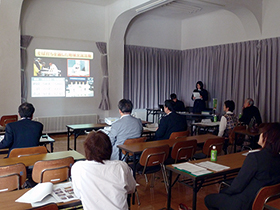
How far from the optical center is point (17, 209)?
5.67 ft

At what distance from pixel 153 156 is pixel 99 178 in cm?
160

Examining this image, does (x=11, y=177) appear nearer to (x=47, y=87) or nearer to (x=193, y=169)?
(x=193, y=169)

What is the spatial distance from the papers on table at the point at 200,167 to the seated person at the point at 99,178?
87 cm

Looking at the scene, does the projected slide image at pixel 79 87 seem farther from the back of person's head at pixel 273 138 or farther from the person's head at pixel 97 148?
the back of person's head at pixel 273 138

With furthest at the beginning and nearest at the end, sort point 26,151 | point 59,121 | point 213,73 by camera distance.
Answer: point 213,73 < point 59,121 < point 26,151

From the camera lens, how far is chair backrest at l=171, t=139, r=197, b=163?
3584mm

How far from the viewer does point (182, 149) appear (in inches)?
143

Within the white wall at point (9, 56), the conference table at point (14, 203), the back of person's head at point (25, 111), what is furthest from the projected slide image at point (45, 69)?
the conference table at point (14, 203)

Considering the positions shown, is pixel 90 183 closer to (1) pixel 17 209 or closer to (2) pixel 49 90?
(1) pixel 17 209

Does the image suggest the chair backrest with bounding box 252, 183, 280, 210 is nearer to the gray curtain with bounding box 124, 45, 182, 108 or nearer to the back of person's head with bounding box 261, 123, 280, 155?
the back of person's head with bounding box 261, 123, 280, 155

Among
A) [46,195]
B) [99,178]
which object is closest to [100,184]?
[99,178]

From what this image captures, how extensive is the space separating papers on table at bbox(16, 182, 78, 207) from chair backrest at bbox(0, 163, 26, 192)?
46 centimetres

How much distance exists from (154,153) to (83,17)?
19.6 feet

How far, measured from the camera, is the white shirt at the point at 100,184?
5.83 feet
